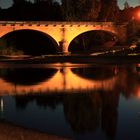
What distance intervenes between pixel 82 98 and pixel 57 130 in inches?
324

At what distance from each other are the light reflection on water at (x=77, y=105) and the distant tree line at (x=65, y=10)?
4766 centimetres

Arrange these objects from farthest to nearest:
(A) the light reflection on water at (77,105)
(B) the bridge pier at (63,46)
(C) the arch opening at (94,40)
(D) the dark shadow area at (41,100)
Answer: (C) the arch opening at (94,40) → (B) the bridge pier at (63,46) → (D) the dark shadow area at (41,100) → (A) the light reflection on water at (77,105)

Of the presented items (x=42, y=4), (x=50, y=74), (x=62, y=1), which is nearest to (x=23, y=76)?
(x=50, y=74)

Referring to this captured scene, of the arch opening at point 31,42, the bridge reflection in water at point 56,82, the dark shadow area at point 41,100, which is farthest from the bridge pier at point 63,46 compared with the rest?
the dark shadow area at point 41,100

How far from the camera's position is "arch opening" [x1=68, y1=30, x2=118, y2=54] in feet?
280

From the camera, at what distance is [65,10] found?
8362 centimetres

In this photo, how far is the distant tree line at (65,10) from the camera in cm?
8269

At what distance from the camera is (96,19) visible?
87250mm

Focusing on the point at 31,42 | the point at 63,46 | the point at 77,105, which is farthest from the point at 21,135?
the point at 31,42

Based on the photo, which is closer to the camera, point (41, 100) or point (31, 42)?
point (41, 100)

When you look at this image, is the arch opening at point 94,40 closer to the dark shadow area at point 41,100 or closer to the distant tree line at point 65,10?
the distant tree line at point 65,10

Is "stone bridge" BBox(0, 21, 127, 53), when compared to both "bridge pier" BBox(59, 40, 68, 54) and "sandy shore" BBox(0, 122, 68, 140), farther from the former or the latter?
"sandy shore" BBox(0, 122, 68, 140)

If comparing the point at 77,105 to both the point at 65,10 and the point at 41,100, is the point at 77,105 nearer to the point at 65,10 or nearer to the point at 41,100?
the point at 41,100

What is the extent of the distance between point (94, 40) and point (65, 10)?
29.0 feet
